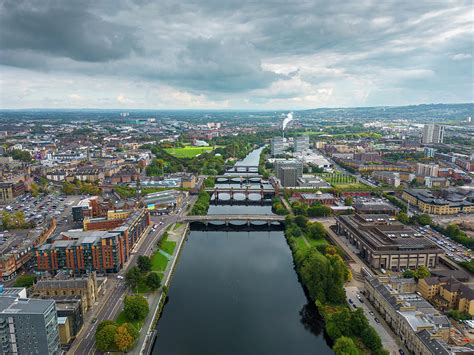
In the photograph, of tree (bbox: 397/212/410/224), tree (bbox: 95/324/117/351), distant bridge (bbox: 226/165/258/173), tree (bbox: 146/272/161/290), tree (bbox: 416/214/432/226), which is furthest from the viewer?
distant bridge (bbox: 226/165/258/173)

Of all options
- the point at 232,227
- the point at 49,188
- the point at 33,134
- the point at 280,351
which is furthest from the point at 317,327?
the point at 33,134

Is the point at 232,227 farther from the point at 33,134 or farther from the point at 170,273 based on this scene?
the point at 33,134

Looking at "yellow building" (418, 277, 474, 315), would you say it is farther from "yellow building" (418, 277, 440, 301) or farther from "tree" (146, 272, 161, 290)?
"tree" (146, 272, 161, 290)

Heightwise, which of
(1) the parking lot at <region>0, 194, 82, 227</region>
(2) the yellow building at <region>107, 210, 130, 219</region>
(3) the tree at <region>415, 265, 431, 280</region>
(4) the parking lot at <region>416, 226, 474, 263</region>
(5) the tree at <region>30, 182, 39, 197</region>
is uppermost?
(2) the yellow building at <region>107, 210, 130, 219</region>

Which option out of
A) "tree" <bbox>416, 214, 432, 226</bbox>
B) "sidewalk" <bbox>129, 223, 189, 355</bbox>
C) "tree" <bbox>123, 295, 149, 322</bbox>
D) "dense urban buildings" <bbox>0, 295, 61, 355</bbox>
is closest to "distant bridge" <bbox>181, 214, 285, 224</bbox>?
"sidewalk" <bbox>129, 223, 189, 355</bbox>

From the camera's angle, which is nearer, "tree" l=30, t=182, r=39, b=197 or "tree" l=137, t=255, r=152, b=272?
"tree" l=137, t=255, r=152, b=272

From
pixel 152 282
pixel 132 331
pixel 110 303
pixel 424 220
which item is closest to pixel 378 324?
pixel 132 331

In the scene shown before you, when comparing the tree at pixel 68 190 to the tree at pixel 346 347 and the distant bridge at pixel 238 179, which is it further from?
the tree at pixel 346 347
